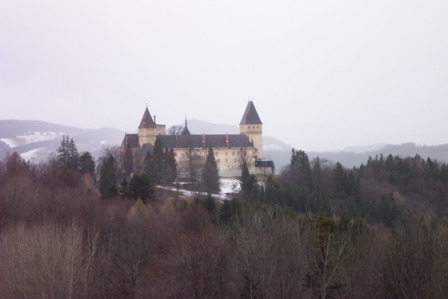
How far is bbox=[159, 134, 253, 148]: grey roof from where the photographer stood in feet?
253

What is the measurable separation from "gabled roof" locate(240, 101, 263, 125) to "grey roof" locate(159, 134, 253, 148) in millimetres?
3079

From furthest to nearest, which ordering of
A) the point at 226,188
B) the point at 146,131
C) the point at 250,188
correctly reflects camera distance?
the point at 146,131 → the point at 226,188 → the point at 250,188

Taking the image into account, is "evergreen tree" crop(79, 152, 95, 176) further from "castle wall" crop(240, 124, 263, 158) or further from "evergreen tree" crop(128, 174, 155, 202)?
"castle wall" crop(240, 124, 263, 158)

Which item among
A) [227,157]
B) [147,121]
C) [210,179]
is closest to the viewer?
[210,179]

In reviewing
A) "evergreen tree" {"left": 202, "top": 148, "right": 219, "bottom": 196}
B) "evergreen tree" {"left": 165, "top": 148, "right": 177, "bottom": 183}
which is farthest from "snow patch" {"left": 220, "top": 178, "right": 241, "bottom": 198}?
"evergreen tree" {"left": 165, "top": 148, "right": 177, "bottom": 183}

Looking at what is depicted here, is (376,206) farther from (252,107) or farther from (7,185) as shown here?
(7,185)

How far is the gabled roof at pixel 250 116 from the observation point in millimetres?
83062

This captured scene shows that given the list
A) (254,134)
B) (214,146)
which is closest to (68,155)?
(214,146)

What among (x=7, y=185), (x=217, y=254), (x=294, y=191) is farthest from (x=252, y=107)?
(x=217, y=254)

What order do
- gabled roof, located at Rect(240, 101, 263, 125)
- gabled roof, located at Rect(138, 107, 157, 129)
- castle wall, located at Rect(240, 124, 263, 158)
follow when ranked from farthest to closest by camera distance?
gabled roof, located at Rect(240, 101, 263, 125), castle wall, located at Rect(240, 124, 263, 158), gabled roof, located at Rect(138, 107, 157, 129)

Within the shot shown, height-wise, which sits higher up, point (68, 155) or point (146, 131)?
point (146, 131)

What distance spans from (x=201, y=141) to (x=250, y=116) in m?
9.86

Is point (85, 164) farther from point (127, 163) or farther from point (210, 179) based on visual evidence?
point (210, 179)

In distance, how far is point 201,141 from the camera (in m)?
79.0
